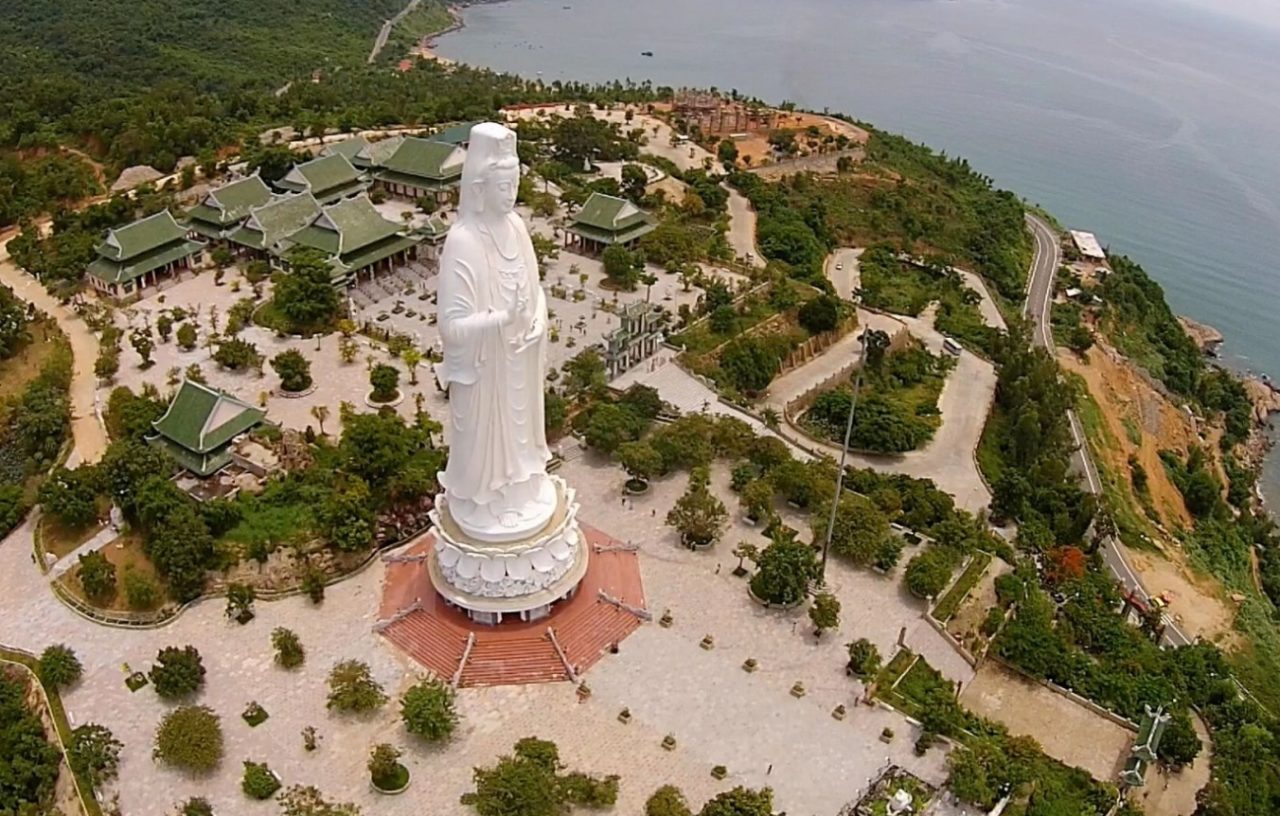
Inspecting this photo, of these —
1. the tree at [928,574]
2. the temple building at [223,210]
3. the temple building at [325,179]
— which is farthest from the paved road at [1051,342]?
the temple building at [223,210]

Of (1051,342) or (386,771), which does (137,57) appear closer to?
(1051,342)

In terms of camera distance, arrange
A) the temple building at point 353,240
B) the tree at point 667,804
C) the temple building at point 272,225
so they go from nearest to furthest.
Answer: the tree at point 667,804 → the temple building at point 353,240 → the temple building at point 272,225

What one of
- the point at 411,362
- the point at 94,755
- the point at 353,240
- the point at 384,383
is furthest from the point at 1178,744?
the point at 353,240

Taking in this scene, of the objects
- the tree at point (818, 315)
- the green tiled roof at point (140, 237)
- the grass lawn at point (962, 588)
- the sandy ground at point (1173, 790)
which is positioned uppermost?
the grass lawn at point (962, 588)

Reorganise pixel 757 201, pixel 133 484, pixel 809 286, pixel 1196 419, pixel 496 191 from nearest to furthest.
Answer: pixel 496 191 → pixel 133 484 → pixel 809 286 → pixel 1196 419 → pixel 757 201

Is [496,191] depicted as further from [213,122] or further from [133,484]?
[213,122]

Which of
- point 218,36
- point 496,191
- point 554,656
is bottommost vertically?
point 218,36

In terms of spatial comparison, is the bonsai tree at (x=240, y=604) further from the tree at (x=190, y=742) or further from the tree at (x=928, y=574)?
the tree at (x=928, y=574)

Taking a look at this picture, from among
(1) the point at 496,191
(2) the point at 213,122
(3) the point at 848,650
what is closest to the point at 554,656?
(3) the point at 848,650
